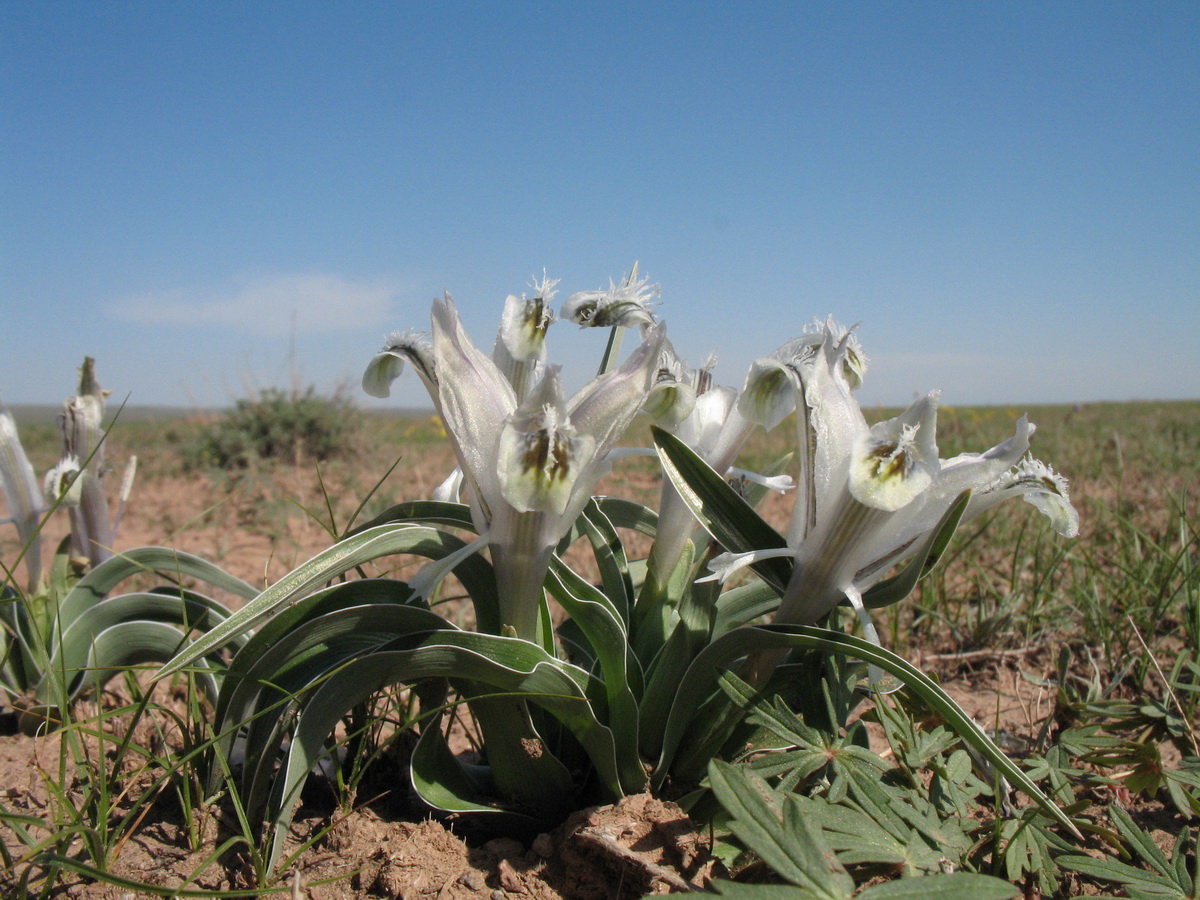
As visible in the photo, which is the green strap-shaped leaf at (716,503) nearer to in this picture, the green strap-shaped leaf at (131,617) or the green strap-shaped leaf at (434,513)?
the green strap-shaped leaf at (434,513)

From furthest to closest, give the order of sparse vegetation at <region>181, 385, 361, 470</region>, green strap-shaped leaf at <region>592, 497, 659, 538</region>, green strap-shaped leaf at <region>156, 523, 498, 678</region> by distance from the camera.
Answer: sparse vegetation at <region>181, 385, 361, 470</region>, green strap-shaped leaf at <region>592, 497, 659, 538</region>, green strap-shaped leaf at <region>156, 523, 498, 678</region>

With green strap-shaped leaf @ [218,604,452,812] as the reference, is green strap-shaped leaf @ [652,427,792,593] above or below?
above

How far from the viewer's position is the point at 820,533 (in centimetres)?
126

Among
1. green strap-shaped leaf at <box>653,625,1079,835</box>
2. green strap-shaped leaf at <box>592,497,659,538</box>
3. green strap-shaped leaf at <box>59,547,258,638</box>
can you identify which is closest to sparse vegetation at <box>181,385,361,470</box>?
green strap-shaped leaf at <box>59,547,258,638</box>

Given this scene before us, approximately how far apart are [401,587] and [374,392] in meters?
0.39

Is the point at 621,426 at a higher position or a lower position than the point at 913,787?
higher

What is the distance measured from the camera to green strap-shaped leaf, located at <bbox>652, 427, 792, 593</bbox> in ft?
4.34

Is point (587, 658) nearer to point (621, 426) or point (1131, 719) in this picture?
point (621, 426)

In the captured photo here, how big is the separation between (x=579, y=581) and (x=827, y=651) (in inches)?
17.4

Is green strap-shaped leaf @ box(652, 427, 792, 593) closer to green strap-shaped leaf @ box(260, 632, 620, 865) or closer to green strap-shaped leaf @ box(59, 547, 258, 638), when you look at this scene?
green strap-shaped leaf @ box(260, 632, 620, 865)

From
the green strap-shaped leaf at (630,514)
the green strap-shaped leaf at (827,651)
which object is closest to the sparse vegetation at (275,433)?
the green strap-shaped leaf at (630,514)

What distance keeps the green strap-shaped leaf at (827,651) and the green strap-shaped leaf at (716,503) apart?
0.43 ft

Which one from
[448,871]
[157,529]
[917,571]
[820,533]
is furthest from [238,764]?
[157,529]

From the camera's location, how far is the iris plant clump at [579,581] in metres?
1.18
